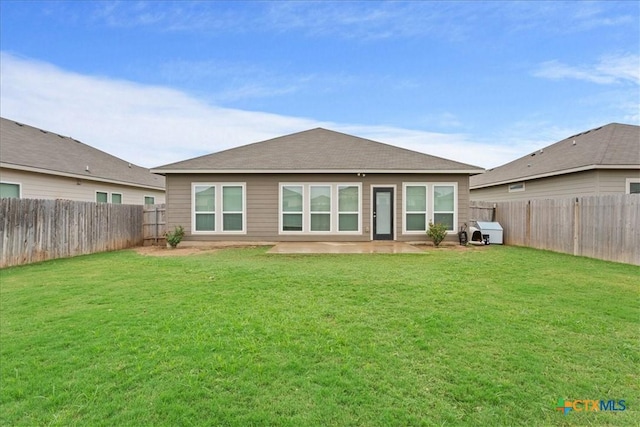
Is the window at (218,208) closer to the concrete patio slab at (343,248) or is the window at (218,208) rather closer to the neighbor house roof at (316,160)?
the neighbor house roof at (316,160)

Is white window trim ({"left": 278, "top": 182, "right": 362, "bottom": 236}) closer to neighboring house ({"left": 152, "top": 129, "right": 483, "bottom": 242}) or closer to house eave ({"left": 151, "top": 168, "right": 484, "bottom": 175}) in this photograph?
neighboring house ({"left": 152, "top": 129, "right": 483, "bottom": 242})

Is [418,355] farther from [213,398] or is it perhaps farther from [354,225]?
[354,225]

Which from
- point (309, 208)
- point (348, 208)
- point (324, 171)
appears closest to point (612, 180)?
point (348, 208)

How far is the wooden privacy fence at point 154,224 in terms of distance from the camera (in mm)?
13617

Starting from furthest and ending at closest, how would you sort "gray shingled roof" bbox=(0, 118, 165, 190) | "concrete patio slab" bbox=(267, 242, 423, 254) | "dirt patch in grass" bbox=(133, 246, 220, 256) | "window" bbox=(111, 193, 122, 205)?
1. "window" bbox=(111, 193, 122, 205)
2. "gray shingled roof" bbox=(0, 118, 165, 190)
3. "dirt patch in grass" bbox=(133, 246, 220, 256)
4. "concrete patio slab" bbox=(267, 242, 423, 254)

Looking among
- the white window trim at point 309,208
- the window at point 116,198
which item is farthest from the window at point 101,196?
the white window trim at point 309,208

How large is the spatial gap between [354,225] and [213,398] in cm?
1026

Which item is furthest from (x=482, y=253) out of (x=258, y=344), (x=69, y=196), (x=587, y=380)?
(x=69, y=196)

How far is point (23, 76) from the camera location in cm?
1524

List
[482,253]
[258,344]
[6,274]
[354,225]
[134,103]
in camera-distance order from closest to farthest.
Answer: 1. [258,344]
2. [6,274]
3. [482,253]
4. [354,225]
5. [134,103]

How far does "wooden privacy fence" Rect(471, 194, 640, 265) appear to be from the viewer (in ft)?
27.8

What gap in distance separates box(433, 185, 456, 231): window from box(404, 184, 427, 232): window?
16.2 inches

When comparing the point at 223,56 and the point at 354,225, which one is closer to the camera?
the point at 354,225

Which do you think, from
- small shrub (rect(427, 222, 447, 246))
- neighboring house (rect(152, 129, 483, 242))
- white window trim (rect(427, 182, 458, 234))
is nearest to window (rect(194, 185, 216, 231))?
neighboring house (rect(152, 129, 483, 242))
